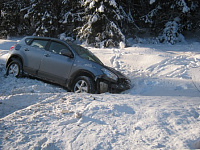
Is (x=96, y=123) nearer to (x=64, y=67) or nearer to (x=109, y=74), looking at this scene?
(x=109, y=74)

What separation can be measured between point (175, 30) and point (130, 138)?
41.6ft

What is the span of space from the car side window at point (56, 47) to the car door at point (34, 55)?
259 millimetres

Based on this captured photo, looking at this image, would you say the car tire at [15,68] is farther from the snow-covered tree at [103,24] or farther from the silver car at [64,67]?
the snow-covered tree at [103,24]

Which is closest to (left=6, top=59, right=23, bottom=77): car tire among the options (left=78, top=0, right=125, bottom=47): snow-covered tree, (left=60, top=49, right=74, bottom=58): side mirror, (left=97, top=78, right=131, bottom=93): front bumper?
(left=60, top=49, right=74, bottom=58): side mirror

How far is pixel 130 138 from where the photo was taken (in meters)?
3.02

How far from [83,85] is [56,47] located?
5.53 ft

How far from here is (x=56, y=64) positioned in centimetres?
640

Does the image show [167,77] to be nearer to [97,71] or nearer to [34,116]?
[97,71]

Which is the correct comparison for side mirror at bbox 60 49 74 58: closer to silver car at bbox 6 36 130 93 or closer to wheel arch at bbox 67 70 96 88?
silver car at bbox 6 36 130 93

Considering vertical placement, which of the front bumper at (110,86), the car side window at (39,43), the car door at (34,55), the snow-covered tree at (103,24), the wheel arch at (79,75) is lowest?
the front bumper at (110,86)

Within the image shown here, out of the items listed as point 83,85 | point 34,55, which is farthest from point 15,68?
point 83,85

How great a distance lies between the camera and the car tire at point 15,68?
7.11 meters

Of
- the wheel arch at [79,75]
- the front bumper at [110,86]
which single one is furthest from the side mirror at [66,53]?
the front bumper at [110,86]

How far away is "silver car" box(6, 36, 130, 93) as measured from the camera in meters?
5.93
